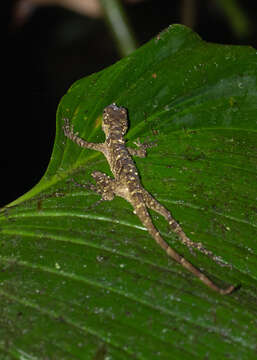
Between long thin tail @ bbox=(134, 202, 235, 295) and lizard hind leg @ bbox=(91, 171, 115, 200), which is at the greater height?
lizard hind leg @ bbox=(91, 171, 115, 200)

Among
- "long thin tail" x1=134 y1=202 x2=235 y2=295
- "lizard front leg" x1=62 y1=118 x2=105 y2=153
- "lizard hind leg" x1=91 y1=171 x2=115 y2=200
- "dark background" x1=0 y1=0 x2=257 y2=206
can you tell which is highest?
"dark background" x1=0 y1=0 x2=257 y2=206

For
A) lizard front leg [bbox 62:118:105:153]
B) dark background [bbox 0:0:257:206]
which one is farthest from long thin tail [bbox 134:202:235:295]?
dark background [bbox 0:0:257:206]

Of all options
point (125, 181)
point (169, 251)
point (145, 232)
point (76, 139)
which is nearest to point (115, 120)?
point (76, 139)

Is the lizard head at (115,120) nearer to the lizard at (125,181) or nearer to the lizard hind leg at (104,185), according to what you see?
the lizard at (125,181)

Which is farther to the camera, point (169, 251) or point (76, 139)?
point (76, 139)

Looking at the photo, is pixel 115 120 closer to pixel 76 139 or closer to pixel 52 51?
pixel 76 139

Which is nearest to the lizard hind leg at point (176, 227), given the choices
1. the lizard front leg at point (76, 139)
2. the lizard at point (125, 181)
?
the lizard at point (125, 181)

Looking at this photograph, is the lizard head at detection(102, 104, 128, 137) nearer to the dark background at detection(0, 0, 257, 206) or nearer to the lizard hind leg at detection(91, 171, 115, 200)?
the lizard hind leg at detection(91, 171, 115, 200)
